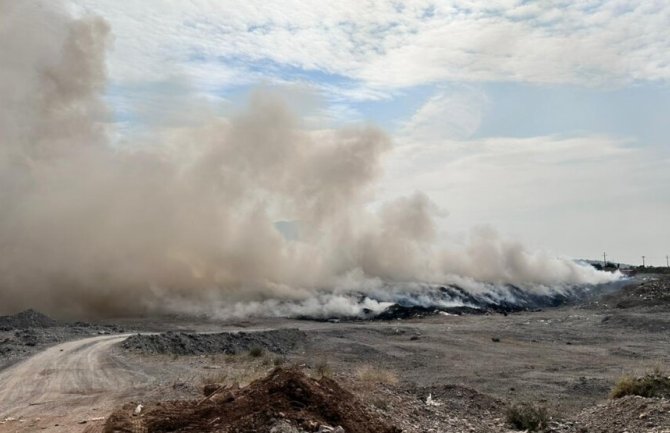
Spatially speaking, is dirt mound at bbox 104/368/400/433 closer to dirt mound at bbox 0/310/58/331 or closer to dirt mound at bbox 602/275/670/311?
dirt mound at bbox 0/310/58/331

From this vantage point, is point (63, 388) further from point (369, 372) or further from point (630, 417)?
point (630, 417)

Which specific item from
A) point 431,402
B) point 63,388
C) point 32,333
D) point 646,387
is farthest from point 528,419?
point 32,333

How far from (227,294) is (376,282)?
17.8m

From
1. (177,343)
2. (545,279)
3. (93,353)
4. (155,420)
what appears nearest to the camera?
(155,420)

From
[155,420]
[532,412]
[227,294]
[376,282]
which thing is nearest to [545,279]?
[376,282]

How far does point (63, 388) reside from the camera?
795 inches

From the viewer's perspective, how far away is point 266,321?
5288 cm

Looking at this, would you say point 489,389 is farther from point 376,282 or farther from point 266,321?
point 376,282

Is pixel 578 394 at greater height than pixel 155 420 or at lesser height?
lesser

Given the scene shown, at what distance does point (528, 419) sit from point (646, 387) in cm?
405

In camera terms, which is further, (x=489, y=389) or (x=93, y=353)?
(x=93, y=353)

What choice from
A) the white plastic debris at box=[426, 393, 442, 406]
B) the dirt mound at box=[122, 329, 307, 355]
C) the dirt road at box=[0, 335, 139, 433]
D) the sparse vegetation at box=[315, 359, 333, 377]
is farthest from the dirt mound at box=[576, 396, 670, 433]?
the dirt mound at box=[122, 329, 307, 355]

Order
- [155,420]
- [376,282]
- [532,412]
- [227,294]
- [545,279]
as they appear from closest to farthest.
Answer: [155,420] → [532,412] → [227,294] → [376,282] → [545,279]

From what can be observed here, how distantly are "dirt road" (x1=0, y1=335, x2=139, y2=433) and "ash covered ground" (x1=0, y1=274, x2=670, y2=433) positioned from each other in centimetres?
11
